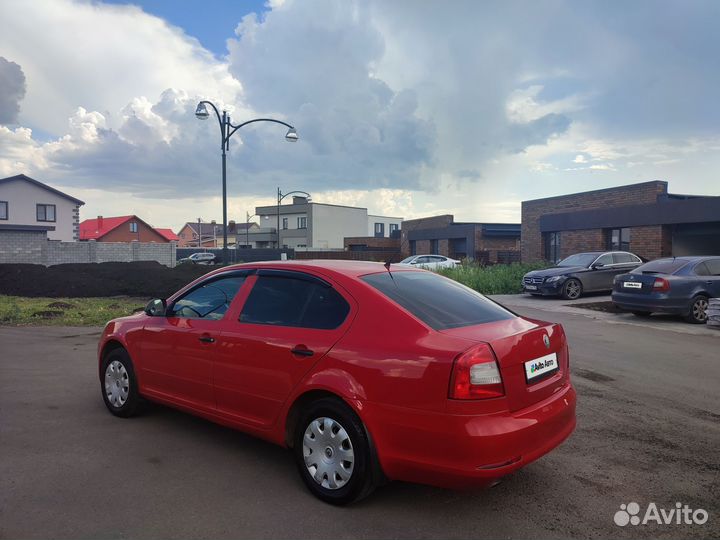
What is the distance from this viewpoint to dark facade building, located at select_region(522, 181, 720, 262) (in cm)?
2100

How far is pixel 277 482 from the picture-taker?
384 centimetres

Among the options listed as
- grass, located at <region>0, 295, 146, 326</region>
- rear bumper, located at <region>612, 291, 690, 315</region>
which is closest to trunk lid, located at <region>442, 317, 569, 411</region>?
rear bumper, located at <region>612, 291, 690, 315</region>

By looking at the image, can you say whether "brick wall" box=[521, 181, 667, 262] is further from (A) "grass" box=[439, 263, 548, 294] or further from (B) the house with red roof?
(B) the house with red roof

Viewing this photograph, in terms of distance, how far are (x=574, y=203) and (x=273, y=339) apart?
2608 centimetres

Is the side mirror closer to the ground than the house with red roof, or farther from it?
closer to the ground

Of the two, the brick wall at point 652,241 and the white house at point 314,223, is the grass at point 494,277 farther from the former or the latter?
the white house at point 314,223

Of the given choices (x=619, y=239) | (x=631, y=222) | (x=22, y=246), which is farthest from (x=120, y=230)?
(x=631, y=222)

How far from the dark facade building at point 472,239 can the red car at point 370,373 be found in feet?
110

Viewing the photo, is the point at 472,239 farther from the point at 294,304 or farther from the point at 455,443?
the point at 455,443

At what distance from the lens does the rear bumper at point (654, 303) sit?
11820mm

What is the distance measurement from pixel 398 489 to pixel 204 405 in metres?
1.75

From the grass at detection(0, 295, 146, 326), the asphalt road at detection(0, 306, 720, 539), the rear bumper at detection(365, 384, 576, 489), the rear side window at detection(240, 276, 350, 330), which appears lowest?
the asphalt road at detection(0, 306, 720, 539)

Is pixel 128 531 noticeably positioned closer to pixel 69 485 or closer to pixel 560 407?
pixel 69 485

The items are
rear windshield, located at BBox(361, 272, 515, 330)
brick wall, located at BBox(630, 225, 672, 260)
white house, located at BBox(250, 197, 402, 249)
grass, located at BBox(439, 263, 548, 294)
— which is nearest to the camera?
rear windshield, located at BBox(361, 272, 515, 330)
